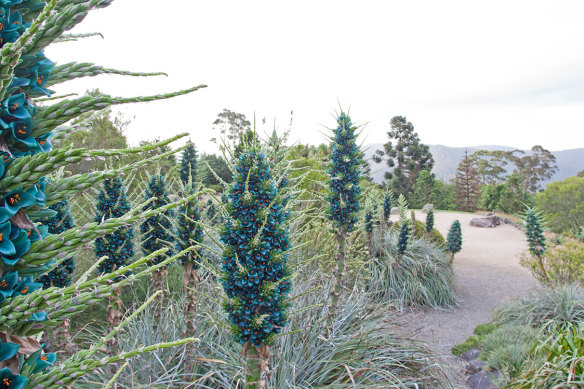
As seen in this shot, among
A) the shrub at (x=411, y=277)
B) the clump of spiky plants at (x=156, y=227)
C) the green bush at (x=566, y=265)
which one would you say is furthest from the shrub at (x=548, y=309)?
the clump of spiky plants at (x=156, y=227)

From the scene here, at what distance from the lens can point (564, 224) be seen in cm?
2208

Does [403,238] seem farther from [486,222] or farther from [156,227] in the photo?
[486,222]

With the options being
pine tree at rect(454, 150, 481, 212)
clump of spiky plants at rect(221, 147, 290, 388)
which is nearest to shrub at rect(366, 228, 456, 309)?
clump of spiky plants at rect(221, 147, 290, 388)

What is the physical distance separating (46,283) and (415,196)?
32.1 m

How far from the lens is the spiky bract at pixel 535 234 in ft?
24.2

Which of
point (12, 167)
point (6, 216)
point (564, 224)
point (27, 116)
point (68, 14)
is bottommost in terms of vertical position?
point (564, 224)

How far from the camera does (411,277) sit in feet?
27.2

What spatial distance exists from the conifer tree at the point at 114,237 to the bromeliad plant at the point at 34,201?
8.12 feet

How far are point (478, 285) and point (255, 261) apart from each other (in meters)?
10.2

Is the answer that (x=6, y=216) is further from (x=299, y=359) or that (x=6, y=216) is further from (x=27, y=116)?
(x=299, y=359)

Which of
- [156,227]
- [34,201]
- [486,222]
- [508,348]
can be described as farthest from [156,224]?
[486,222]

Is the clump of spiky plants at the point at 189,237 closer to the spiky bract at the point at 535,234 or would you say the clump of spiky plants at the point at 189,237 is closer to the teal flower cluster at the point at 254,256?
the teal flower cluster at the point at 254,256

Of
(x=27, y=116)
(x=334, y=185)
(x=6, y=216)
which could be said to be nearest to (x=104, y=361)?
(x=6, y=216)

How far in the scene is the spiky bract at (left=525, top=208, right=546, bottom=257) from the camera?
24.2 feet
